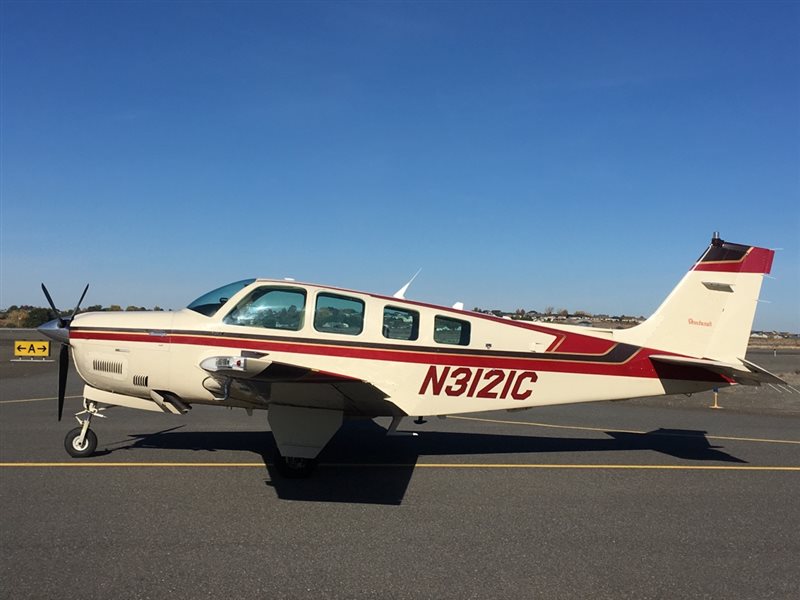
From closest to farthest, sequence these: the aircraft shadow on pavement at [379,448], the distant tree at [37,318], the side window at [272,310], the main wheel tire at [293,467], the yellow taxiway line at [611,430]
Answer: the aircraft shadow on pavement at [379,448]
the main wheel tire at [293,467]
the side window at [272,310]
the yellow taxiway line at [611,430]
the distant tree at [37,318]

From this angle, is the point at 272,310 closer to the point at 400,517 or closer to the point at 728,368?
the point at 400,517

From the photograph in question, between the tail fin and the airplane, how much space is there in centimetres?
36

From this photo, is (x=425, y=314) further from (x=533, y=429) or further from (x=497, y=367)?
(x=533, y=429)

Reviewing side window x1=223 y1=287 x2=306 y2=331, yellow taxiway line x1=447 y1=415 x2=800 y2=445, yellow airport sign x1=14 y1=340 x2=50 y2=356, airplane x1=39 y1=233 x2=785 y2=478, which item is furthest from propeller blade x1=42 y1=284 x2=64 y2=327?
yellow airport sign x1=14 y1=340 x2=50 y2=356

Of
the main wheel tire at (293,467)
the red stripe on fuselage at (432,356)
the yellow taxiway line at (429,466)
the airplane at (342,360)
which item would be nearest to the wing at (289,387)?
the airplane at (342,360)

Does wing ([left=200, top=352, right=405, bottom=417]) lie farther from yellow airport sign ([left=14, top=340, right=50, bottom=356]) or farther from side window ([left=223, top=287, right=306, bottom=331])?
yellow airport sign ([left=14, top=340, right=50, bottom=356])

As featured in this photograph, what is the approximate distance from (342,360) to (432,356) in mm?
1126

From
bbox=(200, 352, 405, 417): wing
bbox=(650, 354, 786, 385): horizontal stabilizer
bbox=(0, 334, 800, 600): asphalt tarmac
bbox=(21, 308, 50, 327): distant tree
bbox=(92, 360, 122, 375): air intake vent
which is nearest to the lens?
bbox=(0, 334, 800, 600): asphalt tarmac

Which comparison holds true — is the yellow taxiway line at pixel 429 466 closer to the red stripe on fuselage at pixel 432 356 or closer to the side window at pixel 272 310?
the red stripe on fuselage at pixel 432 356

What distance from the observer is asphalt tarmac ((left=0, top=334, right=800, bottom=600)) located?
3938mm

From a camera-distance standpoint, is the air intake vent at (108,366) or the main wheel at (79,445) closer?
the air intake vent at (108,366)

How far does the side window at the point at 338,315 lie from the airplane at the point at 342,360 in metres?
0.01

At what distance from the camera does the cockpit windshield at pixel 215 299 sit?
6.79m

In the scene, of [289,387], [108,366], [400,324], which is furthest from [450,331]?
[108,366]
